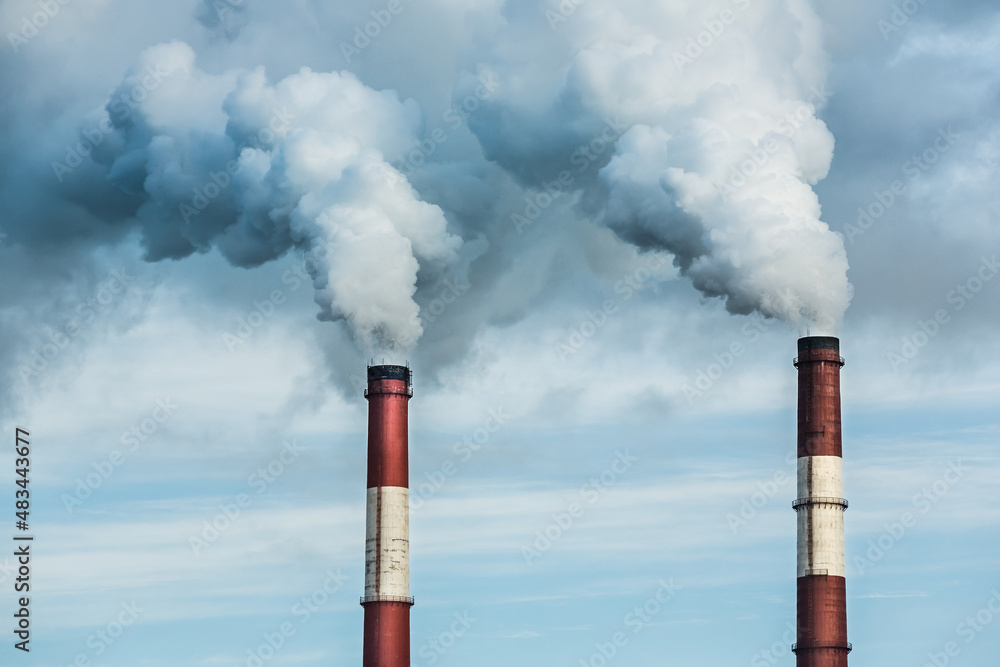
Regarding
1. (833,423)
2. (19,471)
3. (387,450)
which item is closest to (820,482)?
(833,423)

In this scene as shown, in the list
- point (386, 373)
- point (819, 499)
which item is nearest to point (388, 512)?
point (386, 373)

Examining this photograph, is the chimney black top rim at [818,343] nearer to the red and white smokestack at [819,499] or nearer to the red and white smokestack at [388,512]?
the red and white smokestack at [819,499]

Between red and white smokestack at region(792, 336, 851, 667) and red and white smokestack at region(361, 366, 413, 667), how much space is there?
37.6ft

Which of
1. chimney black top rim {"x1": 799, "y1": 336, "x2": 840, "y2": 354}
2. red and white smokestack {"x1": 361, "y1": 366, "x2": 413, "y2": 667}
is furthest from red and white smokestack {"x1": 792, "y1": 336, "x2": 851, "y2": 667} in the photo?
red and white smokestack {"x1": 361, "y1": 366, "x2": 413, "y2": 667}

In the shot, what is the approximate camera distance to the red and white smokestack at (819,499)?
4800cm

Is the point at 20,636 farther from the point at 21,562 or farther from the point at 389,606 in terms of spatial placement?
the point at 389,606

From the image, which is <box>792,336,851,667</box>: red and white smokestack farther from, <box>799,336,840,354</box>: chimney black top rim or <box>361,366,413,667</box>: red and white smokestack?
<box>361,366,413,667</box>: red and white smokestack

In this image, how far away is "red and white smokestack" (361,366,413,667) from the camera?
50.4 meters

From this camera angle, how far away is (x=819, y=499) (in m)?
48.7

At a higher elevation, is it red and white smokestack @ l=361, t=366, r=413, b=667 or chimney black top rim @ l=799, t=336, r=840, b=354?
chimney black top rim @ l=799, t=336, r=840, b=354

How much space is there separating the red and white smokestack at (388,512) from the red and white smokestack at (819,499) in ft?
37.6

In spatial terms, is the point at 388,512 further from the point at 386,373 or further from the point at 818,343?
the point at 818,343

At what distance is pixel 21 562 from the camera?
44.1 m

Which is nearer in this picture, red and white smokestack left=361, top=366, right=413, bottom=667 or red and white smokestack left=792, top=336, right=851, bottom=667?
red and white smokestack left=792, top=336, right=851, bottom=667
